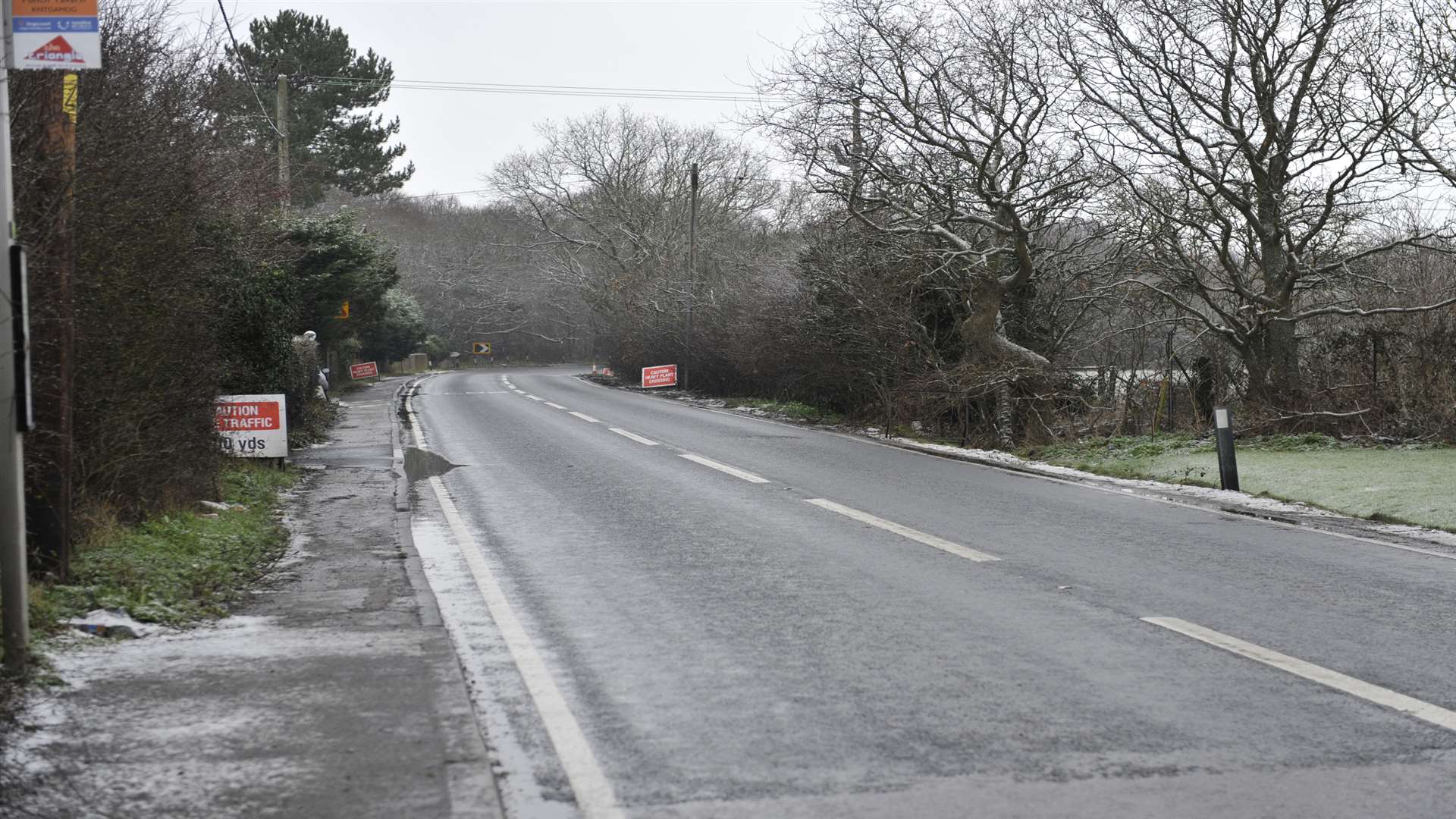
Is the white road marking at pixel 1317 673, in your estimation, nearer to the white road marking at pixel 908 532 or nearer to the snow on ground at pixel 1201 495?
the white road marking at pixel 908 532

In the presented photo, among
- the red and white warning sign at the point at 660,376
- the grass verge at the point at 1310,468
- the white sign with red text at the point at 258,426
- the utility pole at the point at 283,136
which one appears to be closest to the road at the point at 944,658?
the grass verge at the point at 1310,468

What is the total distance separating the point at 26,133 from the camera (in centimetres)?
750

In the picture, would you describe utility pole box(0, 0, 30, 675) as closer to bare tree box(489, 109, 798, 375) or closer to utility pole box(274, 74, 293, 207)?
utility pole box(274, 74, 293, 207)

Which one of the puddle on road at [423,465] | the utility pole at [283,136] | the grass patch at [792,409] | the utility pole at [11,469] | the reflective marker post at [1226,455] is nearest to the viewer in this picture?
the utility pole at [11,469]

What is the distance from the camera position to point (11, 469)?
5.44 meters

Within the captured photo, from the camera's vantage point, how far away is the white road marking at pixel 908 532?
9.42 metres

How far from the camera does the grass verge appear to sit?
1188 cm

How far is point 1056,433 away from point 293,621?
49.2 feet

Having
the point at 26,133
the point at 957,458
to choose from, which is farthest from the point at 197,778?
the point at 957,458

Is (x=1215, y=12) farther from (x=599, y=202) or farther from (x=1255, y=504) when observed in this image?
(x=599, y=202)

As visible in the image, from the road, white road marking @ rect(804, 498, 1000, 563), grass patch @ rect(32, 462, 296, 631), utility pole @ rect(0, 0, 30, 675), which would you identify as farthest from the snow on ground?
utility pole @ rect(0, 0, 30, 675)

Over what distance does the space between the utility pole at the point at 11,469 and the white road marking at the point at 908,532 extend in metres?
6.20

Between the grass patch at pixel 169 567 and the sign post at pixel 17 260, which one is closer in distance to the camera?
the sign post at pixel 17 260

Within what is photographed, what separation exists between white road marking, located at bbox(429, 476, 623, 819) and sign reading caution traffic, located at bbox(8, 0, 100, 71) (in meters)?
3.55
